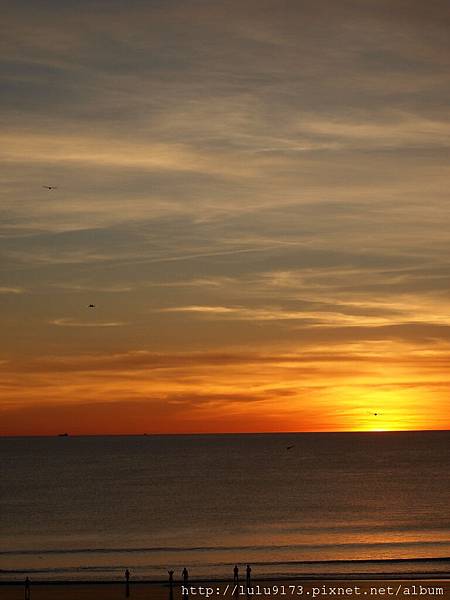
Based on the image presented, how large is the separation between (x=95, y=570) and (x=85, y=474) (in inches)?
5354

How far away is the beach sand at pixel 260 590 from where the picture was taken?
5094 cm

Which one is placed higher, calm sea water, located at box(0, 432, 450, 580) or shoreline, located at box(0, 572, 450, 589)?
calm sea water, located at box(0, 432, 450, 580)

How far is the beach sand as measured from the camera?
5094cm

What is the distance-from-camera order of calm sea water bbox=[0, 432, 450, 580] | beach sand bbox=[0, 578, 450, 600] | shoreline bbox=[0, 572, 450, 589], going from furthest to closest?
1. calm sea water bbox=[0, 432, 450, 580]
2. shoreline bbox=[0, 572, 450, 589]
3. beach sand bbox=[0, 578, 450, 600]

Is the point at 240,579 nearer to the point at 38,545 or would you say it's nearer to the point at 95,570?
the point at 95,570

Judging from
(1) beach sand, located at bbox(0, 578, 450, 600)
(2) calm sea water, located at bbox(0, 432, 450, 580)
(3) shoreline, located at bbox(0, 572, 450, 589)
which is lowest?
(1) beach sand, located at bbox(0, 578, 450, 600)

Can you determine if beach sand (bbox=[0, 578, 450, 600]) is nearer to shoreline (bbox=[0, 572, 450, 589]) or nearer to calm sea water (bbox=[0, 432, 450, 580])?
shoreline (bbox=[0, 572, 450, 589])

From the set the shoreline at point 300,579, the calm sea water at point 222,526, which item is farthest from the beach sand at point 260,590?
the calm sea water at point 222,526

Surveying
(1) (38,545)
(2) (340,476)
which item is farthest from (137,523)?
(2) (340,476)

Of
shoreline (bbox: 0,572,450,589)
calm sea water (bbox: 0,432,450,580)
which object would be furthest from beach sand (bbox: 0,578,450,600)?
calm sea water (bbox: 0,432,450,580)

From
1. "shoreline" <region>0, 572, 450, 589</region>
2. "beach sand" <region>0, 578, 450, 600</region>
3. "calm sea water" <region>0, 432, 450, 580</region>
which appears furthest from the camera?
"calm sea water" <region>0, 432, 450, 580</region>

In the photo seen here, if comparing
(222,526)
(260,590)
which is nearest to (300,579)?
(260,590)

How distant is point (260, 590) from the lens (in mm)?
53000

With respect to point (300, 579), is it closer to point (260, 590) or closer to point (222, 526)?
point (260, 590)
